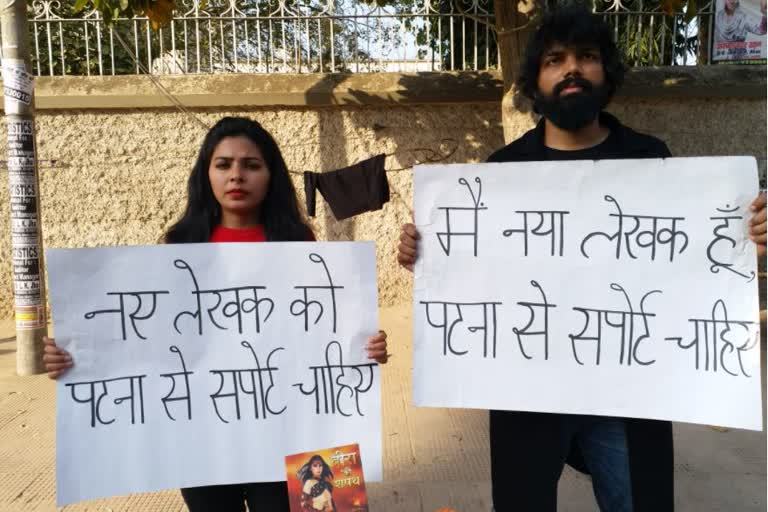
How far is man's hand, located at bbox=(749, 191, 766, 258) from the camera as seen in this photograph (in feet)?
5.00

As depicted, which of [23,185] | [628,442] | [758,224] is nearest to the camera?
[758,224]

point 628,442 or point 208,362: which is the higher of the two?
point 208,362

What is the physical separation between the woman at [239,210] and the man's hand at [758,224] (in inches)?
41.6

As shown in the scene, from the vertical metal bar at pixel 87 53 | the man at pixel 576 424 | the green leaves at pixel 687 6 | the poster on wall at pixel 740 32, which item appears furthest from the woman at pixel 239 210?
the poster on wall at pixel 740 32

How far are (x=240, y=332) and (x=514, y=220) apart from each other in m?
0.89

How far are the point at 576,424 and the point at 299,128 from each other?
4035 mm

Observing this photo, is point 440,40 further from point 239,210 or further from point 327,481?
point 327,481

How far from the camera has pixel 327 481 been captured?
161 centimetres

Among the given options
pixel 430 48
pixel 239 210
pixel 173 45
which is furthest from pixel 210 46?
pixel 239 210

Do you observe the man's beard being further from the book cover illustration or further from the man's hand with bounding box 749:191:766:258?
the book cover illustration

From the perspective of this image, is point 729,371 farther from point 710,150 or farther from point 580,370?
point 710,150

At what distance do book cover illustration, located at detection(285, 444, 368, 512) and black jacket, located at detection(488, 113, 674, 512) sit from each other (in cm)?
45

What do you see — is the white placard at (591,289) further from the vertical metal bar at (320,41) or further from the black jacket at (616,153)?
the vertical metal bar at (320,41)

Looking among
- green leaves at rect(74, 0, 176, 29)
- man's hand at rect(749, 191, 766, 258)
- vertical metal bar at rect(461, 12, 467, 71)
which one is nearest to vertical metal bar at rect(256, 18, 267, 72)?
green leaves at rect(74, 0, 176, 29)
